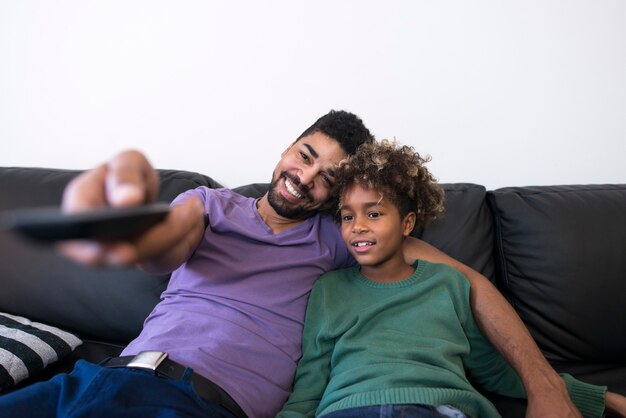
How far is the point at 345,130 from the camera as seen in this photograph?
1.23 meters

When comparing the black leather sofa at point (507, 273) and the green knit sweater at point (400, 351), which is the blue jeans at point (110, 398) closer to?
the green knit sweater at point (400, 351)

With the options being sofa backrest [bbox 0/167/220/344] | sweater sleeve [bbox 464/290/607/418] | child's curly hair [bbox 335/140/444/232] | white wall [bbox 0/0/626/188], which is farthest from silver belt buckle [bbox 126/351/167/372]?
white wall [bbox 0/0/626/188]

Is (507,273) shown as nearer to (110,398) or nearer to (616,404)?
(616,404)

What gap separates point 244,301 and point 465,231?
0.66 m

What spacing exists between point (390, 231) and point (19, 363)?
3.13 ft

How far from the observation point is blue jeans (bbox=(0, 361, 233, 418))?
0.76 meters

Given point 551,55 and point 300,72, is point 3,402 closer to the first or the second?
point 300,72

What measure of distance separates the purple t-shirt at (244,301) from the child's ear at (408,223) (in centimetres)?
17

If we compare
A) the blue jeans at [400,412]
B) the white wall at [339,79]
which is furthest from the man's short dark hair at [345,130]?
the blue jeans at [400,412]

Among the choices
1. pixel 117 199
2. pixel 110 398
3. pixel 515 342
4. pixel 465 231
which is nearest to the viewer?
pixel 117 199

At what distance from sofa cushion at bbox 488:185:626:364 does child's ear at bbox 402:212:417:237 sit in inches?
12.6

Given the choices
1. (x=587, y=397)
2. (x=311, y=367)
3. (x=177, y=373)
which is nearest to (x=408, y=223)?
(x=311, y=367)

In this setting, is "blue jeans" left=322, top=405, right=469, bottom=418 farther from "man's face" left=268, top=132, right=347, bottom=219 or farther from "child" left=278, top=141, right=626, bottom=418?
"man's face" left=268, top=132, right=347, bottom=219

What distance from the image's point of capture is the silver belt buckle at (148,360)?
33.3 inches
